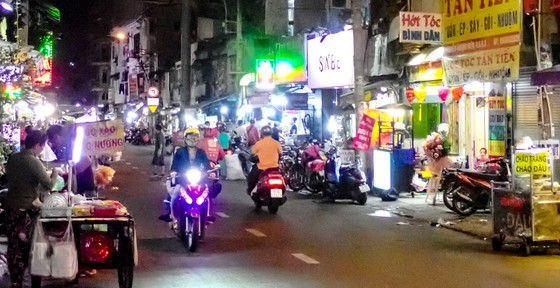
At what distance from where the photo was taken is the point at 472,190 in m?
16.5

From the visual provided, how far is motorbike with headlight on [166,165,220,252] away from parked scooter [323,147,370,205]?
690 centimetres

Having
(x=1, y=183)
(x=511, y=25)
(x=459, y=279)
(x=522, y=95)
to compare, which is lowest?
(x=459, y=279)

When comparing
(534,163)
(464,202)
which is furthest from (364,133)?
(534,163)

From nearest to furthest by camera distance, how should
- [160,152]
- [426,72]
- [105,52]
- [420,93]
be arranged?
[426,72]
[420,93]
[160,152]
[105,52]

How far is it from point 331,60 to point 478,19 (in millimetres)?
12892

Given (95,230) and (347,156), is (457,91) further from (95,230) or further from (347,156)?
(95,230)

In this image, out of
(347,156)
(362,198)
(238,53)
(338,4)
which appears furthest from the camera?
(238,53)

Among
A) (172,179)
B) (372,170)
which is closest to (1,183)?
(172,179)

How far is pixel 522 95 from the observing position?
58.9 ft

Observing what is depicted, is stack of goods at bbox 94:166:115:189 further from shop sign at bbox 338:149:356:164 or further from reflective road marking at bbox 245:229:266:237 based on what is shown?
shop sign at bbox 338:149:356:164

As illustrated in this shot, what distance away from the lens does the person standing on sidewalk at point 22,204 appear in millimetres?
8570

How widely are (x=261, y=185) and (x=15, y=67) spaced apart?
18.6 feet

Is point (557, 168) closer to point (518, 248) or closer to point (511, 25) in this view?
point (511, 25)

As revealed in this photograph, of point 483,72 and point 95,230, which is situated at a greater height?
point 483,72
